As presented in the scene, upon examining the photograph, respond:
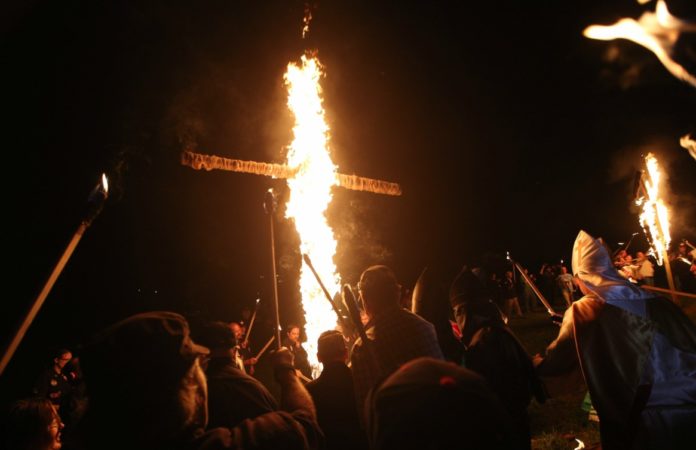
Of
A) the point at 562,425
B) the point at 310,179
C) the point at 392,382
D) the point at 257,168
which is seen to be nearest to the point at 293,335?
the point at 310,179

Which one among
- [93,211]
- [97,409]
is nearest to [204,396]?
[97,409]

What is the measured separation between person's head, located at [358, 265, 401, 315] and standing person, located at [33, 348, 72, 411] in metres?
7.49

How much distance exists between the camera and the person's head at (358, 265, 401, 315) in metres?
3.74

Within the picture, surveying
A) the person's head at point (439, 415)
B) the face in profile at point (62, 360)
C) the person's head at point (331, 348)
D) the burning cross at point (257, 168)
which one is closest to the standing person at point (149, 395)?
the person's head at point (439, 415)

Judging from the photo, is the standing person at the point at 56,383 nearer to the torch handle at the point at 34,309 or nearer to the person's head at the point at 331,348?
the person's head at the point at 331,348

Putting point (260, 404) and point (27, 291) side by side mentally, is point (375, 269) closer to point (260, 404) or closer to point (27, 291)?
point (260, 404)

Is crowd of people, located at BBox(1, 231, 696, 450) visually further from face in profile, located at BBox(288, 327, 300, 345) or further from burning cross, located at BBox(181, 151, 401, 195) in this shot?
face in profile, located at BBox(288, 327, 300, 345)

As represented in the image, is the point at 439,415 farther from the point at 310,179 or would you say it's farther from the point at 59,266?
the point at 310,179

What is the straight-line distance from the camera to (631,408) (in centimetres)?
355

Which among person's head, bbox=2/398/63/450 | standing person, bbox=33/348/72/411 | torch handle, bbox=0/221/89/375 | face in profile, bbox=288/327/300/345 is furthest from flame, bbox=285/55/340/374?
standing person, bbox=33/348/72/411

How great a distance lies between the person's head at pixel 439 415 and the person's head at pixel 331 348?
1.92m

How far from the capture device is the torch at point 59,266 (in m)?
2.06

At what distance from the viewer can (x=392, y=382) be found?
1647 millimetres

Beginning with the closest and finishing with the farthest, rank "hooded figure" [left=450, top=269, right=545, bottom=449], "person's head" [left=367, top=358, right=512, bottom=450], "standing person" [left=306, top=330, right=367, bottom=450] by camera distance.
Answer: "person's head" [left=367, top=358, right=512, bottom=450], "standing person" [left=306, top=330, right=367, bottom=450], "hooded figure" [left=450, top=269, right=545, bottom=449]
